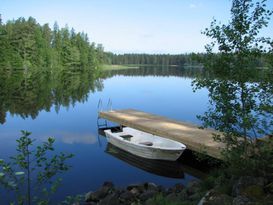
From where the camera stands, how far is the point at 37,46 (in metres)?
64.2

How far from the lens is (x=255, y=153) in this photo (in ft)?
19.8

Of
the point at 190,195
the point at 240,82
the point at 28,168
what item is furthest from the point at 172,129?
the point at 28,168

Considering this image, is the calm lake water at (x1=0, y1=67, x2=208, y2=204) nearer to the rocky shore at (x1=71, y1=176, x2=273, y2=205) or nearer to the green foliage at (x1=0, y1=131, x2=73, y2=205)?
the rocky shore at (x1=71, y1=176, x2=273, y2=205)

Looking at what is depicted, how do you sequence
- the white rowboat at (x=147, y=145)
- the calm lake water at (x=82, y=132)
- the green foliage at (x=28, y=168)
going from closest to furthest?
the green foliage at (x=28, y=168)
the calm lake water at (x=82, y=132)
the white rowboat at (x=147, y=145)

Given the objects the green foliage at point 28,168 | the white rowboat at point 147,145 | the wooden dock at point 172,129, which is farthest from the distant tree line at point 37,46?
the green foliage at point 28,168

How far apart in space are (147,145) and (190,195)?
4832mm

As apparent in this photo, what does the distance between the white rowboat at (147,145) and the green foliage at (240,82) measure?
213 inches

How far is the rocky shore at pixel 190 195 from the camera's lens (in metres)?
5.04

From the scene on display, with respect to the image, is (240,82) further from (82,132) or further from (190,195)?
(82,132)

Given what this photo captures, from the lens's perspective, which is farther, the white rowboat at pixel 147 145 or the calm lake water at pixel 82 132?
the white rowboat at pixel 147 145

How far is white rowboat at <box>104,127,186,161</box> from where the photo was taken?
11.5 metres

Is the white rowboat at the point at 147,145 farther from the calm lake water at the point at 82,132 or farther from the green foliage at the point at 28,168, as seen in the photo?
the green foliage at the point at 28,168

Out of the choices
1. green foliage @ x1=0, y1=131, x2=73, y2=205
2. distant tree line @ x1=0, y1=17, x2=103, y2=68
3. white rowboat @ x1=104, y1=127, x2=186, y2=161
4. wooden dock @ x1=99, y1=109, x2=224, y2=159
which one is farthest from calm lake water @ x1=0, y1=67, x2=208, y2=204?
distant tree line @ x1=0, y1=17, x2=103, y2=68

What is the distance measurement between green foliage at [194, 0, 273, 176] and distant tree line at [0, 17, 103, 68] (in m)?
57.4
